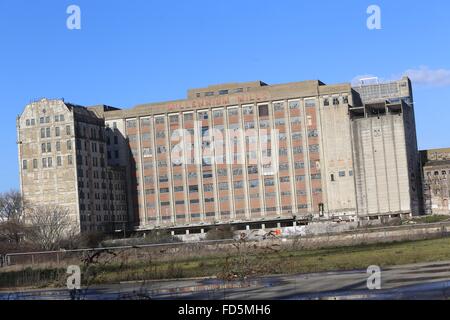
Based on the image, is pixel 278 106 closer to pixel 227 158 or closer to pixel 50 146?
pixel 227 158

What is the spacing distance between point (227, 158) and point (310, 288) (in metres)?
145

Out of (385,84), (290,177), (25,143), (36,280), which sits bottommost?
(36,280)

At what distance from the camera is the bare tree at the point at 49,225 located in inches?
4577

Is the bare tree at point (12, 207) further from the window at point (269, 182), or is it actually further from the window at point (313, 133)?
the window at point (313, 133)

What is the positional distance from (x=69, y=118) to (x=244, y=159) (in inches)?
1616

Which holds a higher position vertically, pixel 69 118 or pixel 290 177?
A: pixel 69 118

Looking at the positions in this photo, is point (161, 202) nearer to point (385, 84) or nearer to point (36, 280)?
point (385, 84)

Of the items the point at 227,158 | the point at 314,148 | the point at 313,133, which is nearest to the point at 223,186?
the point at 227,158

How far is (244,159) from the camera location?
163250 millimetres

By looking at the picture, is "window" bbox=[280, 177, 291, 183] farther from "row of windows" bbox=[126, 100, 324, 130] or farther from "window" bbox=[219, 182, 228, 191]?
"window" bbox=[219, 182, 228, 191]

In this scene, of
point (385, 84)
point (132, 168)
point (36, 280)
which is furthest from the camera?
point (385, 84)

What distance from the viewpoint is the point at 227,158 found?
542 feet
